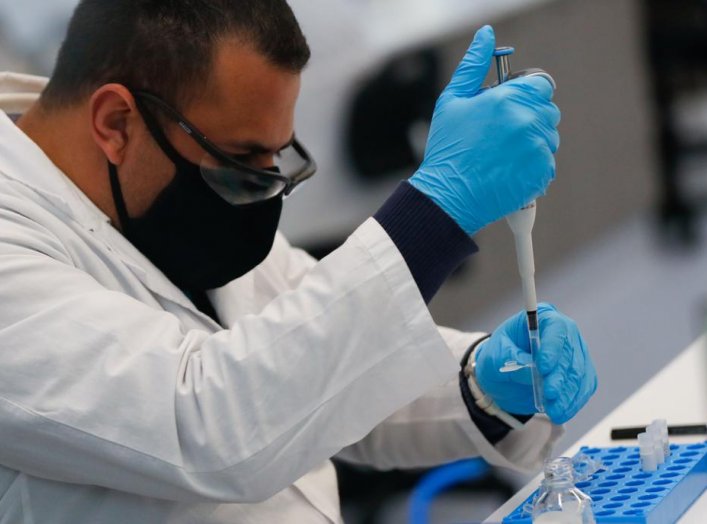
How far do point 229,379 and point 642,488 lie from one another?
47 centimetres

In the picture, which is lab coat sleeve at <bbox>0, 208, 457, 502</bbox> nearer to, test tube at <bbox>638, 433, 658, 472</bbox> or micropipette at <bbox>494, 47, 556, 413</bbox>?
micropipette at <bbox>494, 47, 556, 413</bbox>

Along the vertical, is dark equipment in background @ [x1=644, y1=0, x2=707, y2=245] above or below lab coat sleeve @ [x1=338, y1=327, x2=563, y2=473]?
below

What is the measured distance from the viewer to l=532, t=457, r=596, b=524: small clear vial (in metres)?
1.08

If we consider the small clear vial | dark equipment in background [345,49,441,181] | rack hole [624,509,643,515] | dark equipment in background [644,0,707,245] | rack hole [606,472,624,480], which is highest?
the small clear vial

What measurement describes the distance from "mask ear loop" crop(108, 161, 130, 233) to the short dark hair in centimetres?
11

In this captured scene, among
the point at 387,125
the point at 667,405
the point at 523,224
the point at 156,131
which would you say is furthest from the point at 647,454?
the point at 387,125

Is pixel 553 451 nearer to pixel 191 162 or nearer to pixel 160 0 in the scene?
pixel 191 162

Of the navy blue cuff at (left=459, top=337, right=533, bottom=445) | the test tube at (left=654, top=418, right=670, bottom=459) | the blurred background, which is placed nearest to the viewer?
the test tube at (left=654, top=418, right=670, bottom=459)

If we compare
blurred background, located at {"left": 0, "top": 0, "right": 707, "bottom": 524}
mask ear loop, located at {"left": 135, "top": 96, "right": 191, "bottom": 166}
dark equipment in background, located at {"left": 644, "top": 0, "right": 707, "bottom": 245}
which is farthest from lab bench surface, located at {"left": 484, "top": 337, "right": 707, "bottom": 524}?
dark equipment in background, located at {"left": 644, "top": 0, "right": 707, "bottom": 245}

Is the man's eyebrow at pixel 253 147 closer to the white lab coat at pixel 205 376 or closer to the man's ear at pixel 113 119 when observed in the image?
the man's ear at pixel 113 119

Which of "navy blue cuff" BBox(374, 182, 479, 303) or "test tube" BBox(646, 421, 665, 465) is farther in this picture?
"test tube" BBox(646, 421, 665, 465)

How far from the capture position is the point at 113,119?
1.43 metres

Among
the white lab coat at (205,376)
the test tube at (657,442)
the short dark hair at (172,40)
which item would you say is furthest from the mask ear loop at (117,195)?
the test tube at (657,442)

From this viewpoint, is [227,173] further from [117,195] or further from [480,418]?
[480,418]
